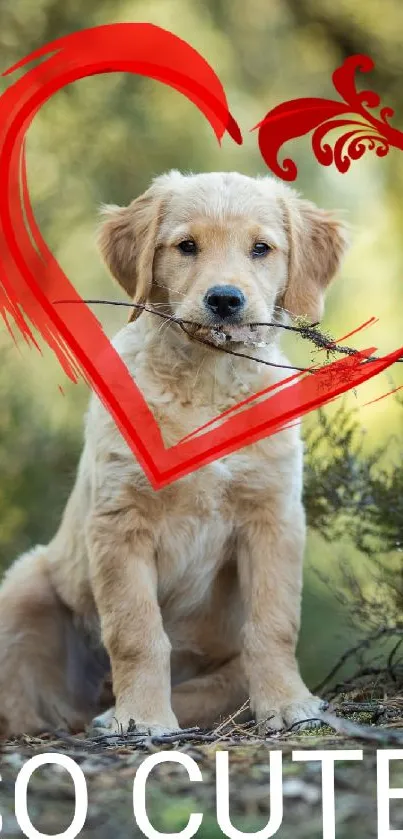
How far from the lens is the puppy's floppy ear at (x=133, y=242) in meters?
3.31

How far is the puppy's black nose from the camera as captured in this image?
9.86 feet

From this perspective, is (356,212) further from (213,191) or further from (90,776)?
(90,776)

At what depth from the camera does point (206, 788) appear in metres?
2.33

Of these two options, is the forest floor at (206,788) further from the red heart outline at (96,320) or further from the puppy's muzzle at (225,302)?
the puppy's muzzle at (225,302)

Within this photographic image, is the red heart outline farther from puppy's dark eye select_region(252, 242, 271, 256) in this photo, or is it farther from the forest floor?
the forest floor

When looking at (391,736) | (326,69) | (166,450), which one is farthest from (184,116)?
(391,736)

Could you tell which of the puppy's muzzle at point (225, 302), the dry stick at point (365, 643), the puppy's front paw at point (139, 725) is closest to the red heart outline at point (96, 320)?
the puppy's muzzle at point (225, 302)

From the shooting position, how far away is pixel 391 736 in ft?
8.11

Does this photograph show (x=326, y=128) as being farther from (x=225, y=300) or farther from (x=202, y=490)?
(x=202, y=490)

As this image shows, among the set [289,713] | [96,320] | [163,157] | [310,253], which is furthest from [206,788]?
[163,157]

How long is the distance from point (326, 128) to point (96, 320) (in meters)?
1.21

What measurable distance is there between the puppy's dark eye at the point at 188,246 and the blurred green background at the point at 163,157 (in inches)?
62.2

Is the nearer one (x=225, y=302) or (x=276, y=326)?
(x=225, y=302)

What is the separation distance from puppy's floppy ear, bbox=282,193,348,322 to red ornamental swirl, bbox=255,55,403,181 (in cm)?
59
